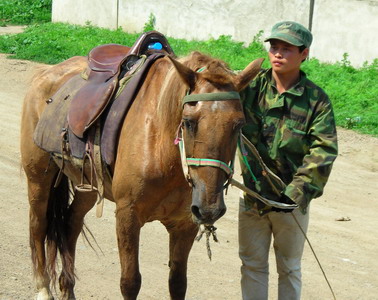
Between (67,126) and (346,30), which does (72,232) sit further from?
(346,30)

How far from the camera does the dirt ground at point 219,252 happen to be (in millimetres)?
5836

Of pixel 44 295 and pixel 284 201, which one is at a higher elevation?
pixel 284 201

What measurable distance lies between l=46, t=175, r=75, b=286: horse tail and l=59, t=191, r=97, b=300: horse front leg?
0.02 m

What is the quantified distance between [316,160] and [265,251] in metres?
0.74

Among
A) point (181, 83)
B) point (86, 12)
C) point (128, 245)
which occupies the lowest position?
point (86, 12)

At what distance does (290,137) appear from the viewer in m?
4.32

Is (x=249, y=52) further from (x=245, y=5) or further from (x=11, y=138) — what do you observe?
(x=11, y=138)

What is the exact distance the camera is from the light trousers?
457 centimetres

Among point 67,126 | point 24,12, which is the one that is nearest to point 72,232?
point 67,126

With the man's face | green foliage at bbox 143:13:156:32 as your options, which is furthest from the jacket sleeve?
green foliage at bbox 143:13:156:32

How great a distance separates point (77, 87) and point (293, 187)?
73.0 inches

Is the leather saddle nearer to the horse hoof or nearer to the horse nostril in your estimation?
the horse nostril

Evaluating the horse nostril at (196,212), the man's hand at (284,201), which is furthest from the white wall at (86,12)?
the horse nostril at (196,212)

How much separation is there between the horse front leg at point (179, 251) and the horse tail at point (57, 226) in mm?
1014
